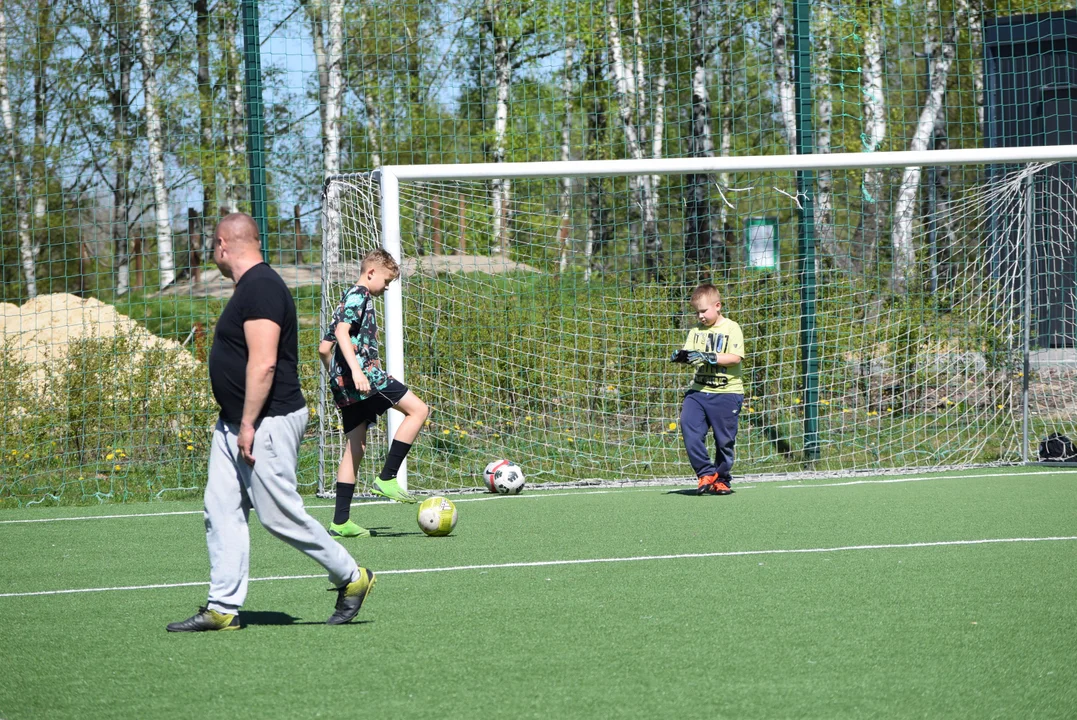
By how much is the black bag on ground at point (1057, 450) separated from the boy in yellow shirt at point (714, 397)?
11.2 feet

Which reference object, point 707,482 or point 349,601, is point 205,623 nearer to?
point 349,601

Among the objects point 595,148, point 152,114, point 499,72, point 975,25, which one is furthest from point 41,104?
point 975,25

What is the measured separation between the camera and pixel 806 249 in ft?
34.8

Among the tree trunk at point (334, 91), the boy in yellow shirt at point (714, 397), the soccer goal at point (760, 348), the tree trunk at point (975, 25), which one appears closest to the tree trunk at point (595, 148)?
the soccer goal at point (760, 348)

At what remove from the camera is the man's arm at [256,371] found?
4.44 meters

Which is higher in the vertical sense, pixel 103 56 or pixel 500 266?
pixel 103 56

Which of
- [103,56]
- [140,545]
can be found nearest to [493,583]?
[140,545]

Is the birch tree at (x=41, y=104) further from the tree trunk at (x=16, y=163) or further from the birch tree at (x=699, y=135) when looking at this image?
the birch tree at (x=699, y=135)

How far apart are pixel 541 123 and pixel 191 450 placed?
20750mm

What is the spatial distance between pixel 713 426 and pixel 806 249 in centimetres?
234

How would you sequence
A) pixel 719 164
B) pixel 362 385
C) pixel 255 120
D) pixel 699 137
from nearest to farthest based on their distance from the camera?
pixel 362 385 → pixel 719 164 → pixel 255 120 → pixel 699 137

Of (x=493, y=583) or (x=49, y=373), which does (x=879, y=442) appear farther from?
(x=49, y=373)

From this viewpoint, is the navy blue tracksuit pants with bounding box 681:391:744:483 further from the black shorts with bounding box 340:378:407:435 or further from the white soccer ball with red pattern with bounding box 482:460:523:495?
the black shorts with bounding box 340:378:407:435

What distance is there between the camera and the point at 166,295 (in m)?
20.1
